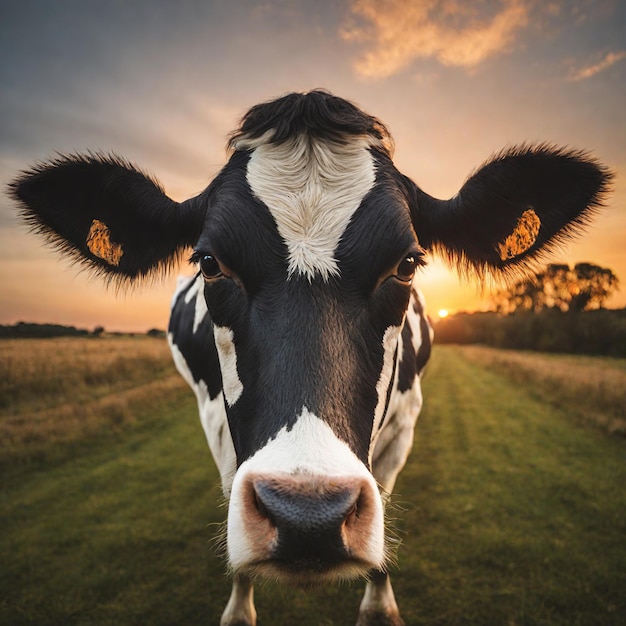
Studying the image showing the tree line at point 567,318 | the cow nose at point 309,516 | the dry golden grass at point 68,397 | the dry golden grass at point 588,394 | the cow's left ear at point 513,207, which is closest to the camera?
the cow nose at point 309,516

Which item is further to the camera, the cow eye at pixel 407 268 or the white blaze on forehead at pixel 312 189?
the cow eye at pixel 407 268

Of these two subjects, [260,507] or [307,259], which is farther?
[307,259]

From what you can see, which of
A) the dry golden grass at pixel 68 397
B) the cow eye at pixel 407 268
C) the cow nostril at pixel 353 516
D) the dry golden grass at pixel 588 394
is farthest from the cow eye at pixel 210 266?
the dry golden grass at pixel 588 394

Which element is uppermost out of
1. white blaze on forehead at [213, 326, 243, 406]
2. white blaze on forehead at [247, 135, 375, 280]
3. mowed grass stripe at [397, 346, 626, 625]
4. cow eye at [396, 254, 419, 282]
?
white blaze on forehead at [247, 135, 375, 280]

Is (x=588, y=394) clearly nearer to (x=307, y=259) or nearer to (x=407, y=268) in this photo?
(x=407, y=268)

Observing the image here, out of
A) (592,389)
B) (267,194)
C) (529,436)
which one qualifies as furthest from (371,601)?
(592,389)

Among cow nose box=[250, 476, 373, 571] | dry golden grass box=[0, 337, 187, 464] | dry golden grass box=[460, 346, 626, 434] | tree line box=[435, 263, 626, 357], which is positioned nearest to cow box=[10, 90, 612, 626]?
cow nose box=[250, 476, 373, 571]

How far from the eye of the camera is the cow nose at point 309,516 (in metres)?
1.16

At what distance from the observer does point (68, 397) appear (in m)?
10.6

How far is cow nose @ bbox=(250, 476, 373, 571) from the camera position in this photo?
1159 millimetres

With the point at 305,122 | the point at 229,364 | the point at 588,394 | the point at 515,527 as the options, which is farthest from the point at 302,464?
the point at 588,394

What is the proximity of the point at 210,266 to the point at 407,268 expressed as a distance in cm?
94

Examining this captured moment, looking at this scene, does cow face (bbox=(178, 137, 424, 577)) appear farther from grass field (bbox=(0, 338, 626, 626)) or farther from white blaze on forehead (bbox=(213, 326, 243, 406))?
grass field (bbox=(0, 338, 626, 626))

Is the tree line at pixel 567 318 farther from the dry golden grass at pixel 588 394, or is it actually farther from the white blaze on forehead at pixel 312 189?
the white blaze on forehead at pixel 312 189
